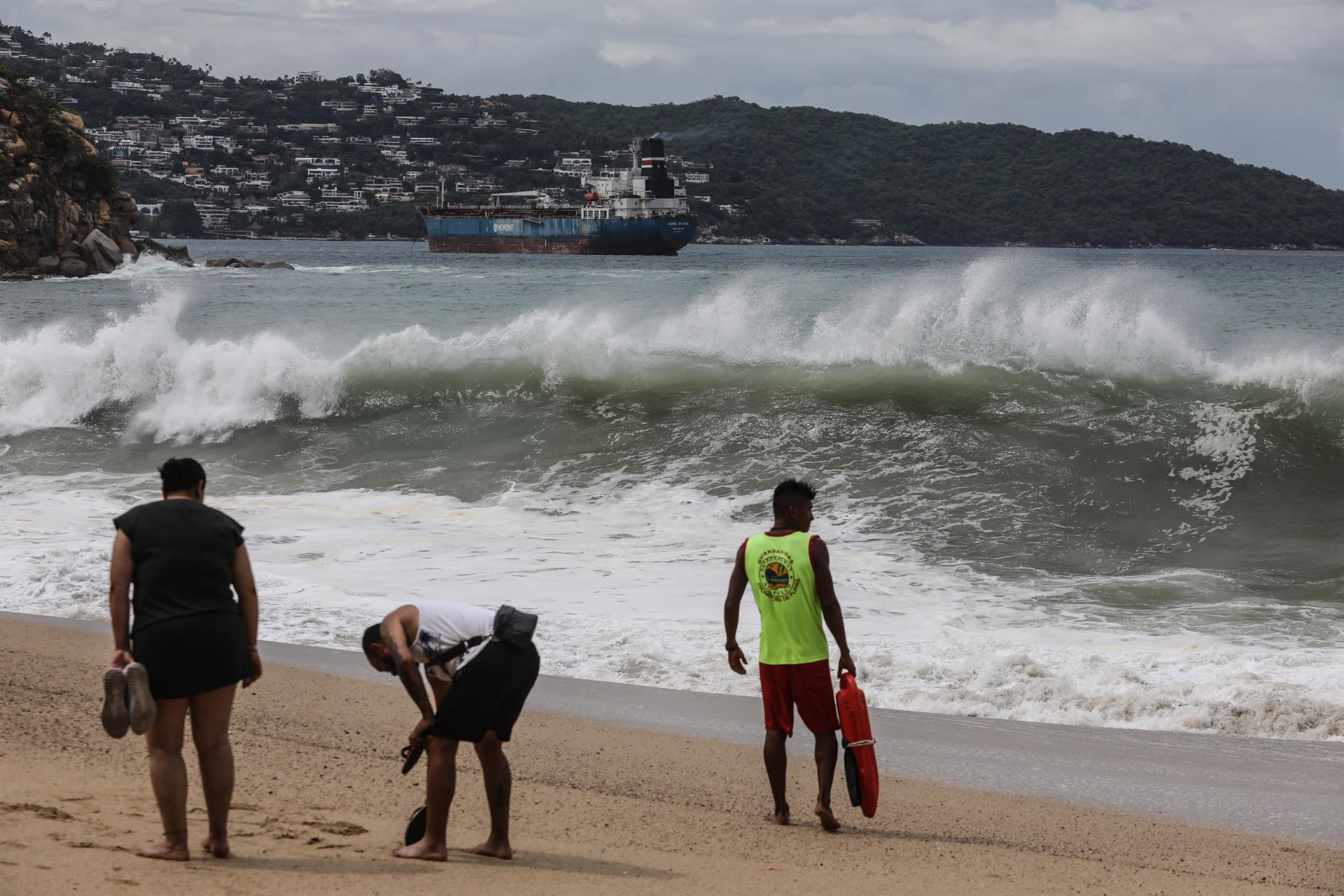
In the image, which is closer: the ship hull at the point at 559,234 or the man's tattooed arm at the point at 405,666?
the man's tattooed arm at the point at 405,666

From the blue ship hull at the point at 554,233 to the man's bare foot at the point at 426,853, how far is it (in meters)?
92.2

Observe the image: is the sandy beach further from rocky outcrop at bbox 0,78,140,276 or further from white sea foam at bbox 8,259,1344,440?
rocky outcrop at bbox 0,78,140,276

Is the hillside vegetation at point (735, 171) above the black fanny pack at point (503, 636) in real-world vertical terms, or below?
above

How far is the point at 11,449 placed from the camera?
16.4 metres

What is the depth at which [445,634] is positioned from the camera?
421 centimetres

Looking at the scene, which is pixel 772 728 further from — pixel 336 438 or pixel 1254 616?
pixel 336 438

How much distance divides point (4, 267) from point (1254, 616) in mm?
53963

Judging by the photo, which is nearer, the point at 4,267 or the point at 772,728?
the point at 772,728

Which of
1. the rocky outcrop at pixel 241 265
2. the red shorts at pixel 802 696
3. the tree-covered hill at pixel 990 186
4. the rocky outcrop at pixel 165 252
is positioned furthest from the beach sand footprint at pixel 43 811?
Result: the tree-covered hill at pixel 990 186

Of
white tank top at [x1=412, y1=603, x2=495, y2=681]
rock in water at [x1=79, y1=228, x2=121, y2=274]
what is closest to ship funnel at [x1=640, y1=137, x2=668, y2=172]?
rock in water at [x1=79, y1=228, x2=121, y2=274]

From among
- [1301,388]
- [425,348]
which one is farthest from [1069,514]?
[425,348]

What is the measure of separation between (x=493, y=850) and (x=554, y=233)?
94.8m

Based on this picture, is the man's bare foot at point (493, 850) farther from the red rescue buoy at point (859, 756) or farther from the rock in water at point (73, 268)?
the rock in water at point (73, 268)

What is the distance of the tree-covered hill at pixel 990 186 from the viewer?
126000 millimetres
